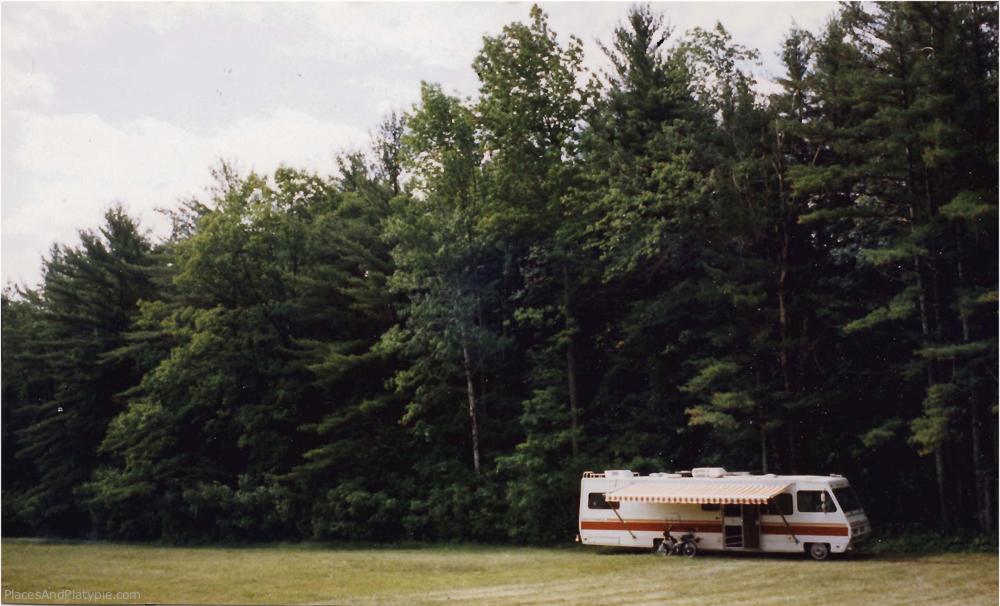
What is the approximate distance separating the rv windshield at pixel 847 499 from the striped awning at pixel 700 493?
1011 mm

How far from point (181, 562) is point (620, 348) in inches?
442

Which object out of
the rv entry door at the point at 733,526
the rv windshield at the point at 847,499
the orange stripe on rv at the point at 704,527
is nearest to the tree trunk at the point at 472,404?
the orange stripe on rv at the point at 704,527

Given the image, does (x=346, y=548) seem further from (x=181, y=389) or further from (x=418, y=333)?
(x=181, y=389)

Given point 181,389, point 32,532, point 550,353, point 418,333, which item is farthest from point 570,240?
point 32,532

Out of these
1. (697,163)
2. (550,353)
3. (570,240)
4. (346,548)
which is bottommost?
(346,548)

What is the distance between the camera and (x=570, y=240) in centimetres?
2116

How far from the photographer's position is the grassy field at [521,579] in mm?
11805

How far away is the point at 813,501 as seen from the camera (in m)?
15.8

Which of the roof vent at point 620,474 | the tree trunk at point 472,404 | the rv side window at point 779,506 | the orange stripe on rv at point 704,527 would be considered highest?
the tree trunk at point 472,404

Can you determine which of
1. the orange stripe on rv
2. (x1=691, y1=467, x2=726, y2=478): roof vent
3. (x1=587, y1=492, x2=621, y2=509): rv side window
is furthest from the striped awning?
(x1=587, y1=492, x2=621, y2=509): rv side window

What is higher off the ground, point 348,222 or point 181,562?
point 348,222

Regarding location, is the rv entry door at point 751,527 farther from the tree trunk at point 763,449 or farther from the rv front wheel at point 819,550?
the tree trunk at point 763,449

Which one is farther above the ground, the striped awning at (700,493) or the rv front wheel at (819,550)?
the striped awning at (700,493)

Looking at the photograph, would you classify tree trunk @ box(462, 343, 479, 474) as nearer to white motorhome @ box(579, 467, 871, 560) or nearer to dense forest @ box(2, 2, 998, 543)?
dense forest @ box(2, 2, 998, 543)
